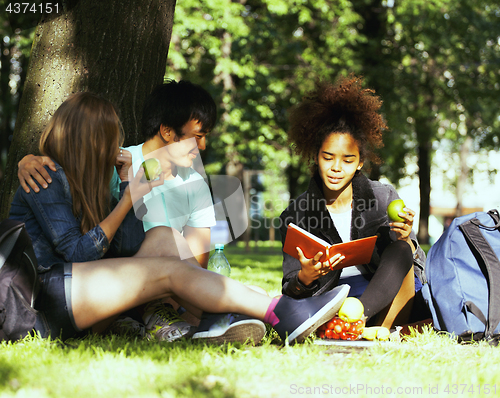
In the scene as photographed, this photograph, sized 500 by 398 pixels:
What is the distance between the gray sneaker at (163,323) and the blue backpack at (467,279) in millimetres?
1373

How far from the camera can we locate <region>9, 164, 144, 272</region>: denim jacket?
2.45m

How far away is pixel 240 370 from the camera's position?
2004mm

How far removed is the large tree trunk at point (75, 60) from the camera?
11.9 ft

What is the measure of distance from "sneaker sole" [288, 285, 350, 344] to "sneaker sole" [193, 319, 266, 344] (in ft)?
0.54

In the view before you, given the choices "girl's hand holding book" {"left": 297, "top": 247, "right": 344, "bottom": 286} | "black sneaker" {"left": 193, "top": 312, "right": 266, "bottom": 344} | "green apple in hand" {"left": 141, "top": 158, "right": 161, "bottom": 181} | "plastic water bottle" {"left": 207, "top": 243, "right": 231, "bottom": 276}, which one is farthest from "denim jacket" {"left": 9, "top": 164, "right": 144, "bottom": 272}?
"plastic water bottle" {"left": 207, "top": 243, "right": 231, "bottom": 276}

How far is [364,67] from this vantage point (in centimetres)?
1329

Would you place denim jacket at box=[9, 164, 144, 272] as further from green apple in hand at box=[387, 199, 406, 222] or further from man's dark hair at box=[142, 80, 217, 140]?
green apple in hand at box=[387, 199, 406, 222]

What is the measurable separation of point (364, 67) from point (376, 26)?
1.65 metres

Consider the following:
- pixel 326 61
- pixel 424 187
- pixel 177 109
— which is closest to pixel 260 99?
pixel 326 61

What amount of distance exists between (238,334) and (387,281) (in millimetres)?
899

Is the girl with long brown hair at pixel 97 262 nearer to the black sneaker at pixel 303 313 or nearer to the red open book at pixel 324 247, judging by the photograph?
the black sneaker at pixel 303 313

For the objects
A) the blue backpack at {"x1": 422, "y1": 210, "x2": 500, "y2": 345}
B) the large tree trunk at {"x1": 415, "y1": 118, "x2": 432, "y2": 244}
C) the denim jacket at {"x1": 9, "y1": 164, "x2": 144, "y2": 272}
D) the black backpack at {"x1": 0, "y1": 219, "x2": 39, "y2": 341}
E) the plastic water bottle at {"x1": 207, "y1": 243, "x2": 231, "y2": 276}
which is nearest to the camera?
the black backpack at {"x1": 0, "y1": 219, "x2": 39, "y2": 341}

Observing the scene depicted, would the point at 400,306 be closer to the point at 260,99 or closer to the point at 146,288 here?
the point at 146,288

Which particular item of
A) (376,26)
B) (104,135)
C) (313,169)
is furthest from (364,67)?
(104,135)
